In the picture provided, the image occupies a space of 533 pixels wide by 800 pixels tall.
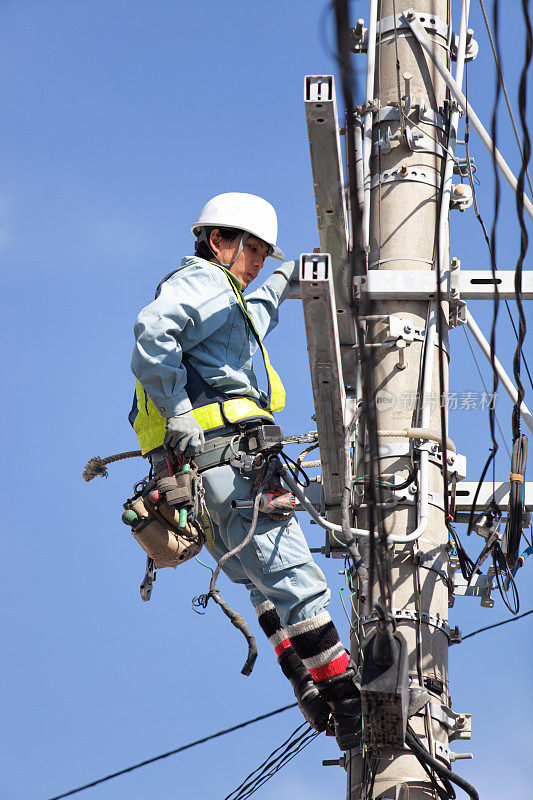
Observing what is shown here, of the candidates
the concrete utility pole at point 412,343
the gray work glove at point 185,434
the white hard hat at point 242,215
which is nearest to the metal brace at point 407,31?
the concrete utility pole at point 412,343

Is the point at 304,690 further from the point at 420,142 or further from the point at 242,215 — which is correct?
the point at 420,142

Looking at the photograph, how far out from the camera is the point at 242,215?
5961 millimetres

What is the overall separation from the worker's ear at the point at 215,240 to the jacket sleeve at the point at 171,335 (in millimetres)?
606

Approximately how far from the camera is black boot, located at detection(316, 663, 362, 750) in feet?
16.9

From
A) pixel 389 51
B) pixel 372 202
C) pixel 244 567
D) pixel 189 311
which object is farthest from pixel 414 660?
pixel 389 51

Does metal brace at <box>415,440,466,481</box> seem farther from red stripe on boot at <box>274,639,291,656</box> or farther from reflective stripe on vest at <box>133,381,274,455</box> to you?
red stripe on boot at <box>274,639,291,656</box>

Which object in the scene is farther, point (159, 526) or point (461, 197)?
point (461, 197)

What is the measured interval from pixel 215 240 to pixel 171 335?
0.96 m

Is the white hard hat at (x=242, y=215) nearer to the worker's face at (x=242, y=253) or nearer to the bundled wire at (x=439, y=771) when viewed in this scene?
the worker's face at (x=242, y=253)

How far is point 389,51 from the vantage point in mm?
6199

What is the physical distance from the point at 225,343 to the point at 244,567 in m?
1.12

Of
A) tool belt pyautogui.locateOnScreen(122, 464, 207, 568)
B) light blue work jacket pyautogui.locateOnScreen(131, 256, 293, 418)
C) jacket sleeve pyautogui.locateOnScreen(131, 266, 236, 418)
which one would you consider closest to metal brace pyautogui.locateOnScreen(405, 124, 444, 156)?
light blue work jacket pyautogui.locateOnScreen(131, 256, 293, 418)

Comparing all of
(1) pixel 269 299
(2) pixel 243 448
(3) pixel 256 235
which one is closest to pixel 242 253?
(3) pixel 256 235

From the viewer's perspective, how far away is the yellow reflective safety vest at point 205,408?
17.7 ft
